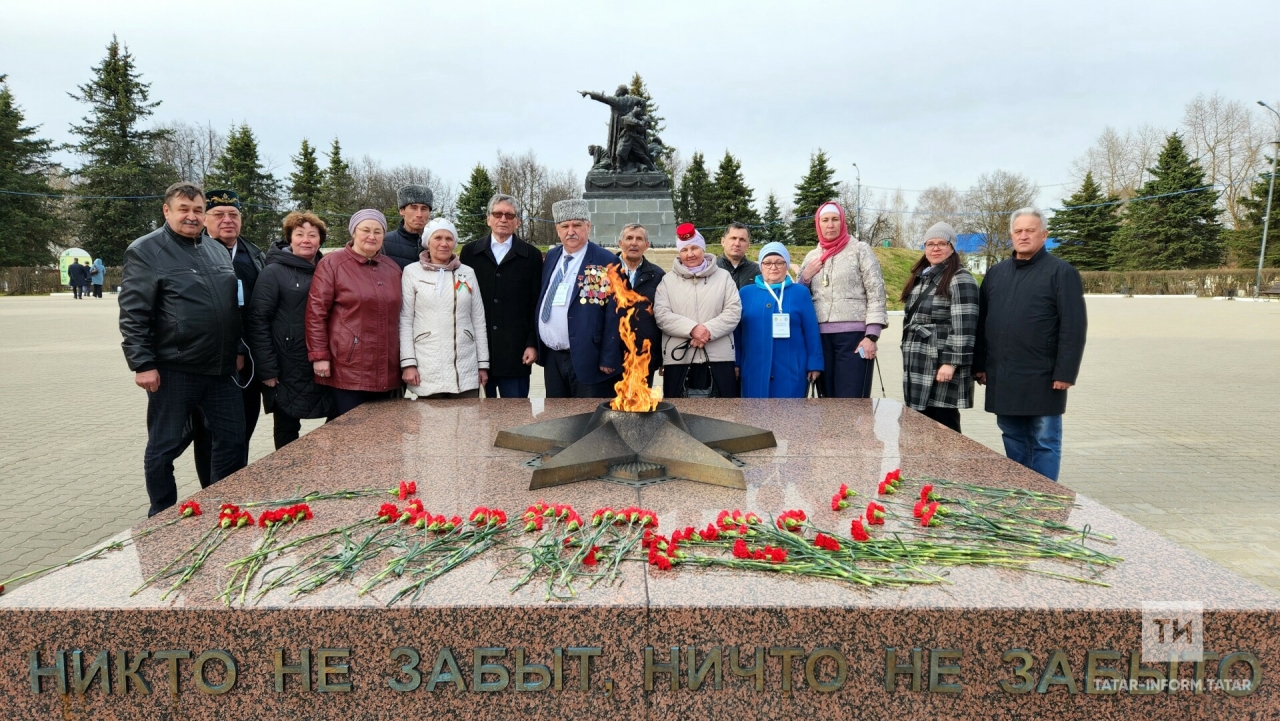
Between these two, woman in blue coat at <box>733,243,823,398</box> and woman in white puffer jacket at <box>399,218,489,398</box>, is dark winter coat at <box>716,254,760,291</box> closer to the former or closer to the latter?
woman in blue coat at <box>733,243,823,398</box>

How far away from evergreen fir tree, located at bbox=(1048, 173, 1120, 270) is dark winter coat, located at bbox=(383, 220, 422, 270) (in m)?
44.1

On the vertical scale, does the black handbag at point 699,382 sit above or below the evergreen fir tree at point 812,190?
below

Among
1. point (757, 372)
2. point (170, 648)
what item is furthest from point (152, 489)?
point (757, 372)

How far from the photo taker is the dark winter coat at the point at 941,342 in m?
4.21

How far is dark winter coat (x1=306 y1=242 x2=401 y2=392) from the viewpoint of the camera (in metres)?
4.23

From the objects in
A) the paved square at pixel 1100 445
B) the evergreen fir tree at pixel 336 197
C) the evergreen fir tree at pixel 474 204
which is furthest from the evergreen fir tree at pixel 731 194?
the paved square at pixel 1100 445

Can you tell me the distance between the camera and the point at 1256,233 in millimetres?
35188

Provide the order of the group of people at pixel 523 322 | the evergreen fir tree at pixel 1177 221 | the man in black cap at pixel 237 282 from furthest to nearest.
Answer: the evergreen fir tree at pixel 1177 221
the man in black cap at pixel 237 282
the group of people at pixel 523 322

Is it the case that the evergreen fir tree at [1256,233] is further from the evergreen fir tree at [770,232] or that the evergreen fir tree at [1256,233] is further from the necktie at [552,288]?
the necktie at [552,288]

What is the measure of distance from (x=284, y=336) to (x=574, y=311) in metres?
1.63

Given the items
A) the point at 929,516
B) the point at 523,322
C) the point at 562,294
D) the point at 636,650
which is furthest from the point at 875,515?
the point at 523,322

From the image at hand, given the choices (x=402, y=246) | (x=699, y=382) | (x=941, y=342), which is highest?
(x=402, y=246)

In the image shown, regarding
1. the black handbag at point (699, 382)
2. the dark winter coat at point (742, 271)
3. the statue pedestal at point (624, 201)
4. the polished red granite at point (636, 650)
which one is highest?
the statue pedestal at point (624, 201)
